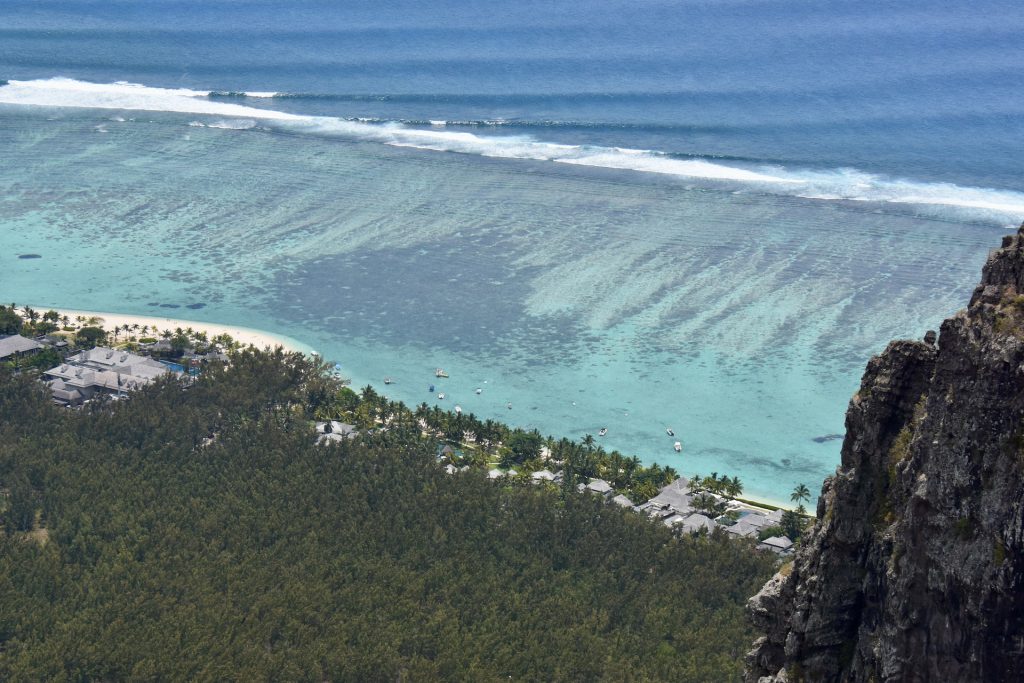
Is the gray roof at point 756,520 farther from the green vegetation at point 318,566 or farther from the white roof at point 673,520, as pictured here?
the green vegetation at point 318,566

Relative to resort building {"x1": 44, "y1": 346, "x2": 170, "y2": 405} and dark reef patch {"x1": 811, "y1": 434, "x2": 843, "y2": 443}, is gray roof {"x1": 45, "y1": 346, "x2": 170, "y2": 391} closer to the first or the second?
resort building {"x1": 44, "y1": 346, "x2": 170, "y2": 405}

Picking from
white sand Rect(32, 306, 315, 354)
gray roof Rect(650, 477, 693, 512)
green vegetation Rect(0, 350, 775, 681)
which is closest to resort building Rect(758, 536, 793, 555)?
green vegetation Rect(0, 350, 775, 681)

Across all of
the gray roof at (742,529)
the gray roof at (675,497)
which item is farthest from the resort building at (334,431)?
the gray roof at (742,529)

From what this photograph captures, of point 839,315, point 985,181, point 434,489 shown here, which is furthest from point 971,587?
point 985,181

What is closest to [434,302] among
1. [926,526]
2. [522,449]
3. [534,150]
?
[522,449]

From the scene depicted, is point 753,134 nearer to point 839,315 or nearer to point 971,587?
point 839,315

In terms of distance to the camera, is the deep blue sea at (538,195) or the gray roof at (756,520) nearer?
the gray roof at (756,520)
